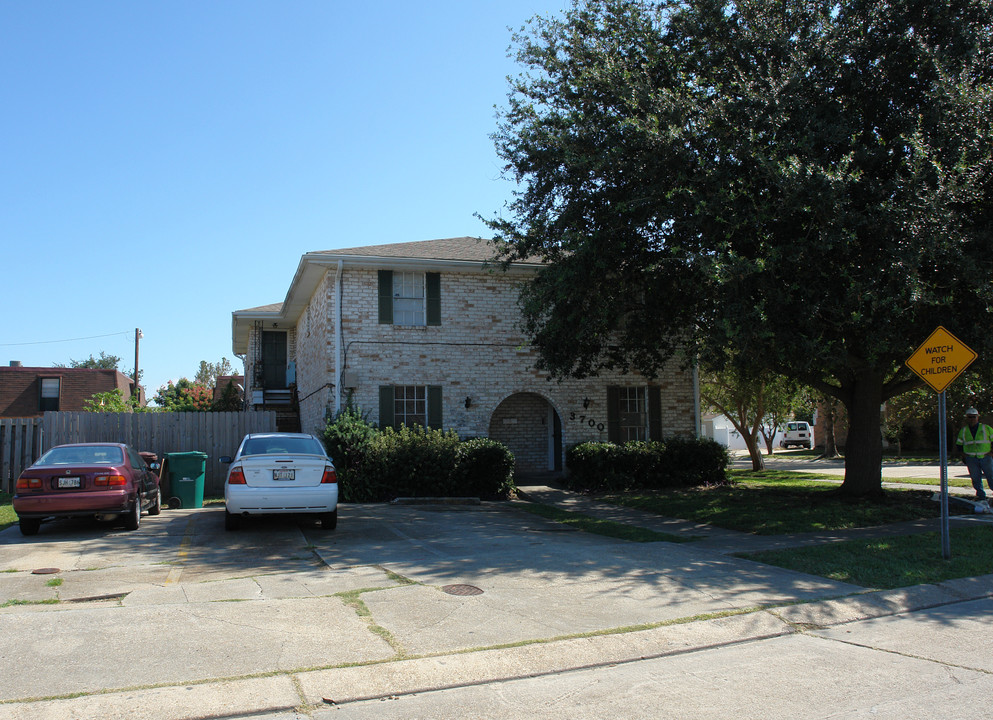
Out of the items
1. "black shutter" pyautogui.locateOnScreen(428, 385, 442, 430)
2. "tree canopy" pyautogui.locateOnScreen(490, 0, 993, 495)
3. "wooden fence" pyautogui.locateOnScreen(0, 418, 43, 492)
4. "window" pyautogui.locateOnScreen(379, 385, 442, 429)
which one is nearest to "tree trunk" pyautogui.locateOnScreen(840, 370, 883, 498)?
"tree canopy" pyautogui.locateOnScreen(490, 0, 993, 495)

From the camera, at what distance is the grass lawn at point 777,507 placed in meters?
11.5

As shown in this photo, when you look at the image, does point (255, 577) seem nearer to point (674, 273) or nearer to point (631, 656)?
point (631, 656)

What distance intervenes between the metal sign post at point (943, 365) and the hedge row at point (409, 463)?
28.7 feet

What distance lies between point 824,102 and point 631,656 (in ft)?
32.0

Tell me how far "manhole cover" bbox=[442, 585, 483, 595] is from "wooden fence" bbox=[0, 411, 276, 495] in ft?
36.1

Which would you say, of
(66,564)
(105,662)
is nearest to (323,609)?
(105,662)

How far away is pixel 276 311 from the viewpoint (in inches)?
977

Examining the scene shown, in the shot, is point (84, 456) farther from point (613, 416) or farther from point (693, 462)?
point (693, 462)

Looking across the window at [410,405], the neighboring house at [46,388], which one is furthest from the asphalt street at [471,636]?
the neighboring house at [46,388]

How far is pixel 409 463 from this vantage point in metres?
15.1

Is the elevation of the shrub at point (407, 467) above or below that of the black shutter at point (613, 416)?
below

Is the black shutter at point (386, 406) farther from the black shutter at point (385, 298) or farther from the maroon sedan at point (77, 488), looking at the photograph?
the maroon sedan at point (77, 488)

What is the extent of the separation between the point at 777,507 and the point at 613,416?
6.21m

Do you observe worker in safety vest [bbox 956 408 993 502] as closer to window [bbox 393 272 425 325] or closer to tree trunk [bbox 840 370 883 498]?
tree trunk [bbox 840 370 883 498]
